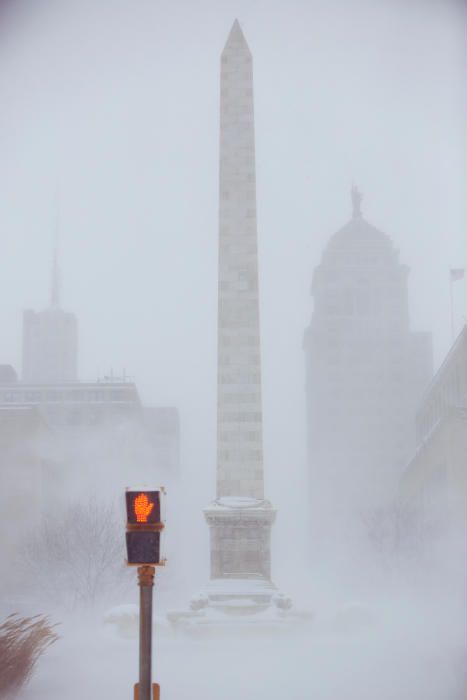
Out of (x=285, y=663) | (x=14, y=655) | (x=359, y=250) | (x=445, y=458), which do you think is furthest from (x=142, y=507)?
(x=359, y=250)

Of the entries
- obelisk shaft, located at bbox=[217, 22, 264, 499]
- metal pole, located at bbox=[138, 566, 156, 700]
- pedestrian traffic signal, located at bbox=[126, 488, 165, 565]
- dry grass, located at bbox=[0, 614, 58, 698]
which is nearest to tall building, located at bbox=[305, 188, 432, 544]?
obelisk shaft, located at bbox=[217, 22, 264, 499]

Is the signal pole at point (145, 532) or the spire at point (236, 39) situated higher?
the spire at point (236, 39)

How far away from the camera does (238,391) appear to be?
112ft

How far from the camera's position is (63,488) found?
115 m

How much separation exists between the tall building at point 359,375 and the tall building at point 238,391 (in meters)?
106

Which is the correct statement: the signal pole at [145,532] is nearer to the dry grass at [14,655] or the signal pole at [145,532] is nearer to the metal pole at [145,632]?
the metal pole at [145,632]

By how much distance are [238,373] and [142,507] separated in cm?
2449

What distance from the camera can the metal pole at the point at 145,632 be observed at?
952cm

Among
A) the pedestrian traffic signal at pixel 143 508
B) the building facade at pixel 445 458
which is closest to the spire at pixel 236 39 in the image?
the pedestrian traffic signal at pixel 143 508

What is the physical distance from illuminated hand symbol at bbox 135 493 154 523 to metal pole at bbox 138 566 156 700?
43cm

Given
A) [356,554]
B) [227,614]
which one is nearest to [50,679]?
[227,614]

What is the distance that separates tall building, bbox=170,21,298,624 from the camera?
3110cm

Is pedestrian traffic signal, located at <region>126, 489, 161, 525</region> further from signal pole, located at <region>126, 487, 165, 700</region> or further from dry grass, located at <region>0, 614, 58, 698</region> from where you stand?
dry grass, located at <region>0, 614, 58, 698</region>

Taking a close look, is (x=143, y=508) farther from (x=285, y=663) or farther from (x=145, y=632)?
(x=285, y=663)
